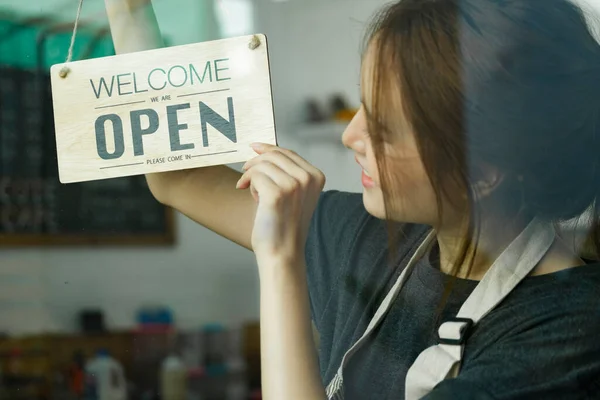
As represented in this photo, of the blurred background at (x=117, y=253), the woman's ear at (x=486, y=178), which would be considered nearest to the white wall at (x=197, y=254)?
the blurred background at (x=117, y=253)

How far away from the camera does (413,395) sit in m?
0.61

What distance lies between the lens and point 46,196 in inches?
32.0

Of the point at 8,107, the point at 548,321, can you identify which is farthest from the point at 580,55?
the point at 8,107

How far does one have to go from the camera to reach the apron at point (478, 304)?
1.96 feet

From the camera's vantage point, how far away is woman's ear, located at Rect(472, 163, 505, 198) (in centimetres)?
59

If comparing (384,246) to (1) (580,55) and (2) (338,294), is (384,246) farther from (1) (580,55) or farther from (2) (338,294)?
(1) (580,55)

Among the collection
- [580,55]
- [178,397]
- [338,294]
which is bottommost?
[178,397]

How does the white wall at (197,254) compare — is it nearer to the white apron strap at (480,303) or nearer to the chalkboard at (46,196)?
the chalkboard at (46,196)

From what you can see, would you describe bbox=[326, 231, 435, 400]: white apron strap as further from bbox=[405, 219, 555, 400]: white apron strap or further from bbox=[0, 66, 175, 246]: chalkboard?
bbox=[0, 66, 175, 246]: chalkboard

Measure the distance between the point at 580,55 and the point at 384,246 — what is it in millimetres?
265

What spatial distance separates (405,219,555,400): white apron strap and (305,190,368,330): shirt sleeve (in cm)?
12

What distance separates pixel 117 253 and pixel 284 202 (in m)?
0.28

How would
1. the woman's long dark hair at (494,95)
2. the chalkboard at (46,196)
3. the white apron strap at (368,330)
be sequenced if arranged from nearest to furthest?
the woman's long dark hair at (494,95)
the white apron strap at (368,330)
the chalkboard at (46,196)

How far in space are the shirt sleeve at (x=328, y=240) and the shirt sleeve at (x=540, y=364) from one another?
0.17 meters
